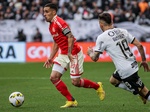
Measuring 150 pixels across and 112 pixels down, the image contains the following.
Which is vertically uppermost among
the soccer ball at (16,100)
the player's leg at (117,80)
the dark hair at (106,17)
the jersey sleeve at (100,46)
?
the dark hair at (106,17)

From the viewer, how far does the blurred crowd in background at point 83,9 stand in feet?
94.6

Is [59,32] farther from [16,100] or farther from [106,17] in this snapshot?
[106,17]

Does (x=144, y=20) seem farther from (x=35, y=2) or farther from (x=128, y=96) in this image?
(x=128, y=96)

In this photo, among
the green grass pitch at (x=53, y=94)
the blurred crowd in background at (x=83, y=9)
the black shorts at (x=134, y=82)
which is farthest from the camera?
the blurred crowd in background at (x=83, y=9)

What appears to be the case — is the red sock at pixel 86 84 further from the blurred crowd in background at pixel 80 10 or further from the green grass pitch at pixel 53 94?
the blurred crowd in background at pixel 80 10

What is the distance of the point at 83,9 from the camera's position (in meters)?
29.4

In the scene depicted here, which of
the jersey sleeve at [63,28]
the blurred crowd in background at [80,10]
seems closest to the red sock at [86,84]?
the jersey sleeve at [63,28]

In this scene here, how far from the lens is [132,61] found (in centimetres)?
963

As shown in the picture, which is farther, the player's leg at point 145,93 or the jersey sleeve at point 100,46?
the player's leg at point 145,93

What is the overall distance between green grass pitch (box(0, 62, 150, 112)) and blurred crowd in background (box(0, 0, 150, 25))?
7076 millimetres

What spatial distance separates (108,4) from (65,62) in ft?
62.4

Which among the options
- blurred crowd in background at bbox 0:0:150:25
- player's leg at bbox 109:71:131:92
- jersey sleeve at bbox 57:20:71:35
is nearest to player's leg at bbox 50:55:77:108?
jersey sleeve at bbox 57:20:71:35

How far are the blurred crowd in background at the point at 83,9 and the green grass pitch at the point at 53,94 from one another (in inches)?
279

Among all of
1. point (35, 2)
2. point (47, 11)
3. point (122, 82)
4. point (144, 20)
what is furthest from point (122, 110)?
point (35, 2)
